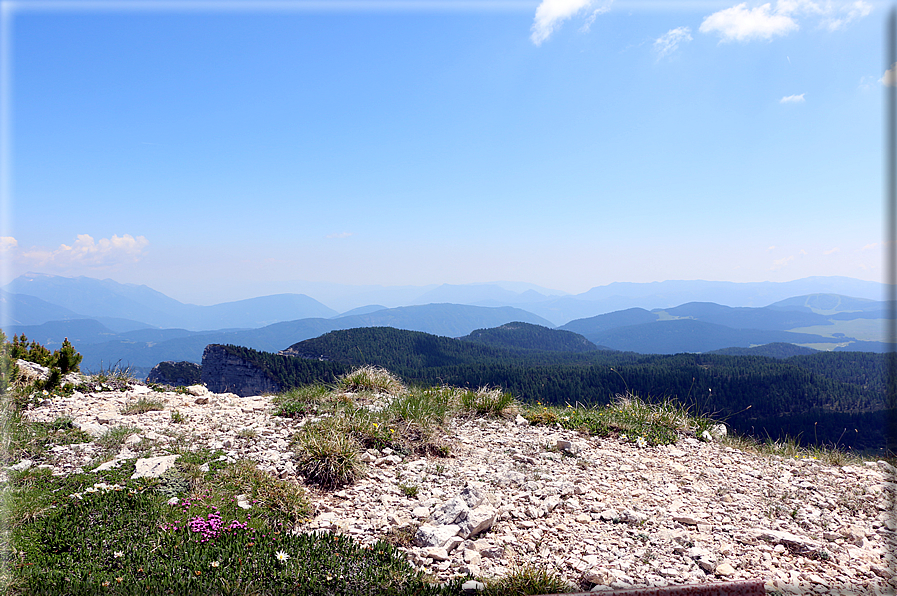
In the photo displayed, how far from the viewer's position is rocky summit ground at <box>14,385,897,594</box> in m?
3.93

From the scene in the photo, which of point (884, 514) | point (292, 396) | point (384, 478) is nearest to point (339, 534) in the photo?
point (384, 478)

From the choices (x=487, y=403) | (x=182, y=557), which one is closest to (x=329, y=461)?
(x=182, y=557)

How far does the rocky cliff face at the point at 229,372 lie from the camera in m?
63.4

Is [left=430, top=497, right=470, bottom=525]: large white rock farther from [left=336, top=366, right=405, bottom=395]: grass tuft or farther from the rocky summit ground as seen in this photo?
[left=336, top=366, right=405, bottom=395]: grass tuft

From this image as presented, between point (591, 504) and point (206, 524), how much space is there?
426 cm

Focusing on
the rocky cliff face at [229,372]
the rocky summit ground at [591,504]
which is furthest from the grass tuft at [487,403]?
the rocky cliff face at [229,372]

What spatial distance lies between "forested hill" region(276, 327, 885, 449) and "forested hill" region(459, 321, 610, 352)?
47.3m

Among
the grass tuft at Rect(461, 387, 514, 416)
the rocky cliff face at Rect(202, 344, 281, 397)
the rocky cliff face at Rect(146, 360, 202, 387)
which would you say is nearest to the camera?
the grass tuft at Rect(461, 387, 514, 416)

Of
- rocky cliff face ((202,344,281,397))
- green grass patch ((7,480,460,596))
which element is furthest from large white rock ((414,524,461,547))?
rocky cliff face ((202,344,281,397))

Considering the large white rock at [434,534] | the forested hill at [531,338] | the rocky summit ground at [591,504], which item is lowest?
the forested hill at [531,338]

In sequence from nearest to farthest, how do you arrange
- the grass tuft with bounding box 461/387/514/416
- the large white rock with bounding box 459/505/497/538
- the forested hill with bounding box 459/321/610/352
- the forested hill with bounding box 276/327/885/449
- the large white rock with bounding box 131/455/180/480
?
the large white rock with bounding box 459/505/497/538
the large white rock with bounding box 131/455/180/480
the grass tuft with bounding box 461/387/514/416
the forested hill with bounding box 276/327/885/449
the forested hill with bounding box 459/321/610/352

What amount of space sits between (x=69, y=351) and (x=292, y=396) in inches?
237

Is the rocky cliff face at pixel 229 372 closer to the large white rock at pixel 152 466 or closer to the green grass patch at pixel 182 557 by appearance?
the large white rock at pixel 152 466

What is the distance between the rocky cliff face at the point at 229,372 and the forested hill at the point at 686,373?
1336cm
